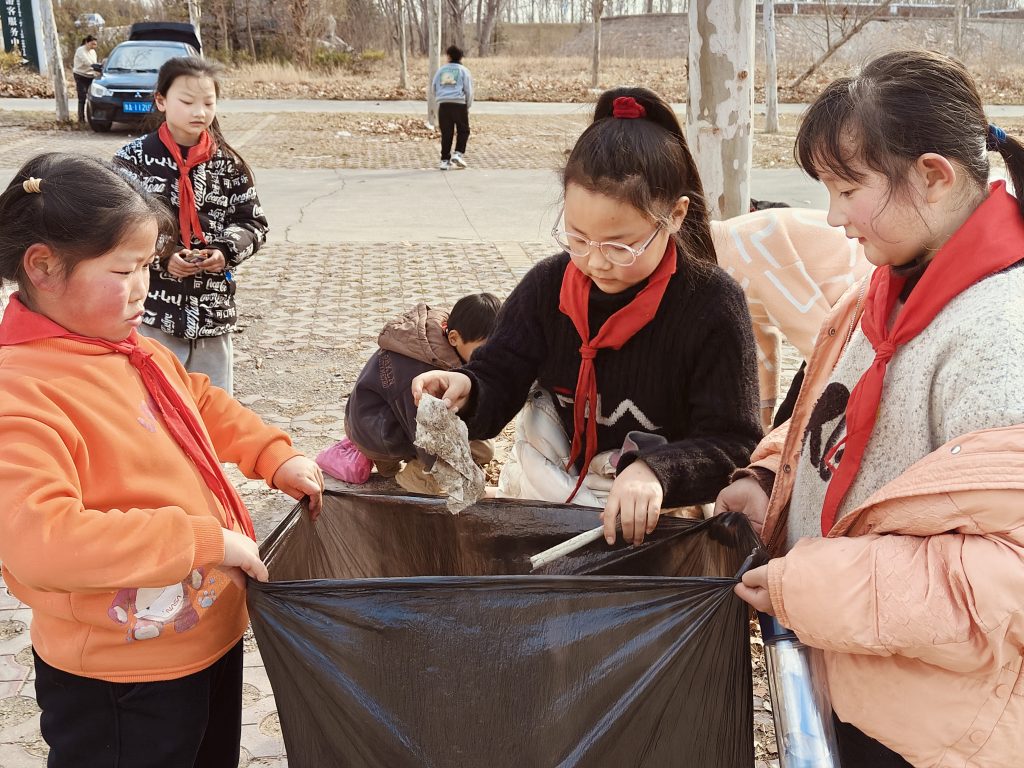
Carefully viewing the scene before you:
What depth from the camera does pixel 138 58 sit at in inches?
665

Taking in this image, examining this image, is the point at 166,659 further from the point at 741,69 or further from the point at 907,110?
the point at 741,69

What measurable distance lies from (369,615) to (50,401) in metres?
0.60

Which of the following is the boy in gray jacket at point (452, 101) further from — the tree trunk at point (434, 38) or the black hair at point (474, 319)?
the black hair at point (474, 319)

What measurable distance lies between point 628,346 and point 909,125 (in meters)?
0.81

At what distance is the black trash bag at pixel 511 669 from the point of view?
151 cm

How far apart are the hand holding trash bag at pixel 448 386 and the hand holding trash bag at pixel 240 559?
58 centimetres

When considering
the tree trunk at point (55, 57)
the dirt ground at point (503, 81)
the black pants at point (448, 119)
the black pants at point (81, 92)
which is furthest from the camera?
the dirt ground at point (503, 81)

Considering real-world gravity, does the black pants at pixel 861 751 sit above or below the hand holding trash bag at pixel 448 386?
below

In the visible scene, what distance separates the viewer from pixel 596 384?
7.10 ft

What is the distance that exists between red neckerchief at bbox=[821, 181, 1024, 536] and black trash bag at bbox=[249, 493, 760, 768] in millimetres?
250

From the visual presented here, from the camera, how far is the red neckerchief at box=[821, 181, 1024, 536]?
1378mm

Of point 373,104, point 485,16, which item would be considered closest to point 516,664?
point 373,104

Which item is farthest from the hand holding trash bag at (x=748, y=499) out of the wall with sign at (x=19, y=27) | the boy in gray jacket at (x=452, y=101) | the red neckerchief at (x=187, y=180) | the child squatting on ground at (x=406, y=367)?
the wall with sign at (x=19, y=27)

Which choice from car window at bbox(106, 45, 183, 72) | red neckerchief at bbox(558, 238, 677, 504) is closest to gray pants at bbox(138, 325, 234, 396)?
red neckerchief at bbox(558, 238, 677, 504)
